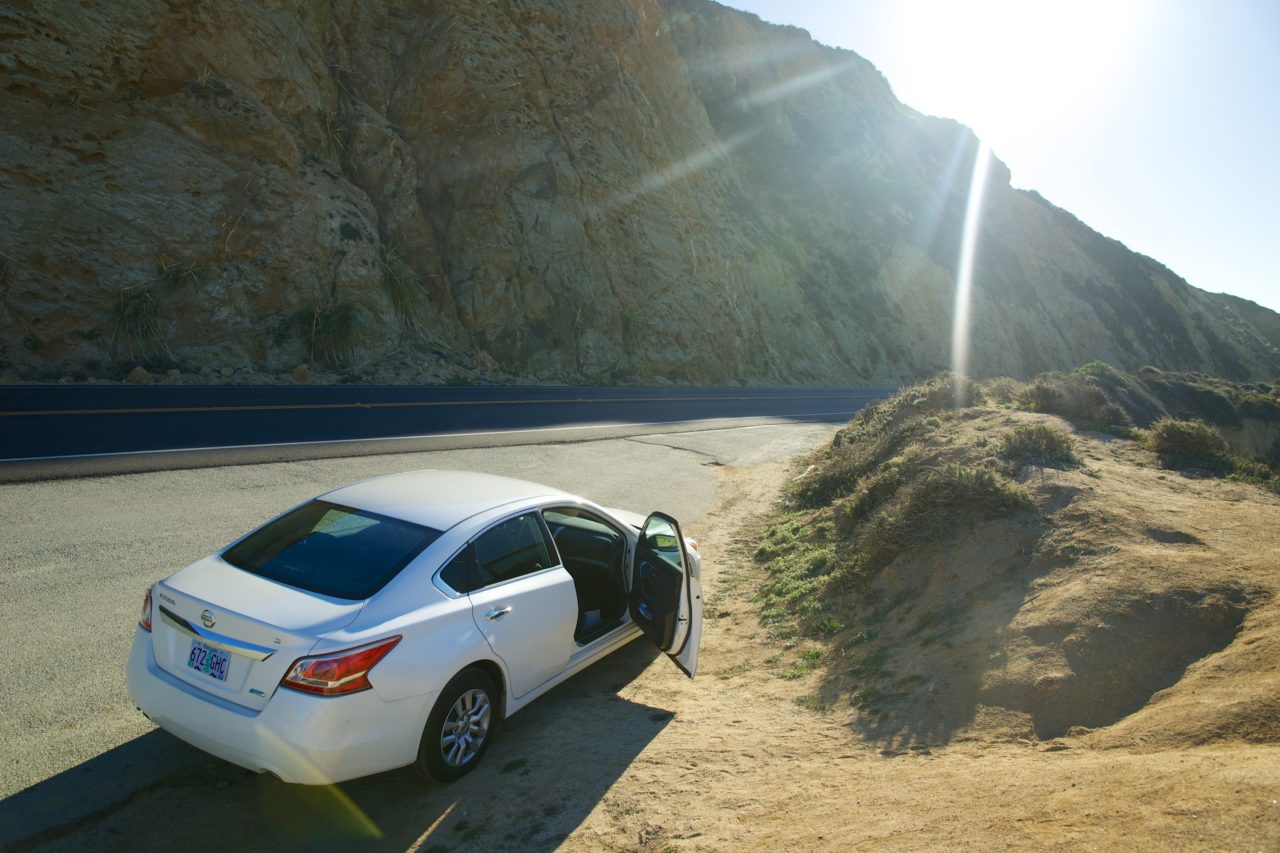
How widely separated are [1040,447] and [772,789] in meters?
5.94

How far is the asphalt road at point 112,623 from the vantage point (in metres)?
3.88

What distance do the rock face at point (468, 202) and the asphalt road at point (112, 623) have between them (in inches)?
438

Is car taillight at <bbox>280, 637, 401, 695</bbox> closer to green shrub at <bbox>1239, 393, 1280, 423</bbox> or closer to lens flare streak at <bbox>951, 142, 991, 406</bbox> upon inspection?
green shrub at <bbox>1239, 393, 1280, 423</bbox>

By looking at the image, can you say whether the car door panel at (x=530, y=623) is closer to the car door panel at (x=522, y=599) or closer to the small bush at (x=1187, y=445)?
the car door panel at (x=522, y=599)

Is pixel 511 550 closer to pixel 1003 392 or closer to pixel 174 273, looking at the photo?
pixel 1003 392

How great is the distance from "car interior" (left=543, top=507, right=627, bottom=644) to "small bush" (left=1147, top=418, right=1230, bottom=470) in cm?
687

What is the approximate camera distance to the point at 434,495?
5.05 metres

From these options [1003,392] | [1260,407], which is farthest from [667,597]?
[1260,407]

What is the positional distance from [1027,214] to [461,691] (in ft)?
220

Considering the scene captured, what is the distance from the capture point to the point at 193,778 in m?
4.20

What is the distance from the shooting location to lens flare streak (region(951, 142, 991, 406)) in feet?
158

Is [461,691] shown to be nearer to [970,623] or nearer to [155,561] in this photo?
[970,623]

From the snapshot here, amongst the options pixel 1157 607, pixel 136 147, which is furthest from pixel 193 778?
pixel 136 147

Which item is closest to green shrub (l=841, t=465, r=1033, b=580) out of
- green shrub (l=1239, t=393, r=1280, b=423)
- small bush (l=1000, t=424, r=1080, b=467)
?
small bush (l=1000, t=424, r=1080, b=467)
